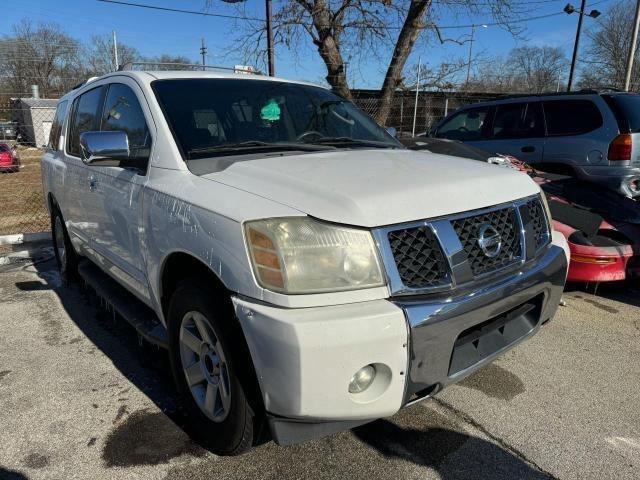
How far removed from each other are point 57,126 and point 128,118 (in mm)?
2369

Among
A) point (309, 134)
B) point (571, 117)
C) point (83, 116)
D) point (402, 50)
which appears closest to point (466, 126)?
point (571, 117)

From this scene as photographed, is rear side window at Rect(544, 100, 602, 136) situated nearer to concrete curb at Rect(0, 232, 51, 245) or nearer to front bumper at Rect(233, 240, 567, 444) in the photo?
front bumper at Rect(233, 240, 567, 444)

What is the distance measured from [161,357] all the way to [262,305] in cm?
191

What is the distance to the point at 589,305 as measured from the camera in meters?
4.46

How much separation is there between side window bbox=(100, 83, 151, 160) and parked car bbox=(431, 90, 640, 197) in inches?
209

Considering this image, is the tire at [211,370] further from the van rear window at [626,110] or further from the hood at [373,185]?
the van rear window at [626,110]

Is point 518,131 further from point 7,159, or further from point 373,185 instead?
point 7,159

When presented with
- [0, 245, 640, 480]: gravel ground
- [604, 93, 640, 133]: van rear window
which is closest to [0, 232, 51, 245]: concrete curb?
[0, 245, 640, 480]: gravel ground

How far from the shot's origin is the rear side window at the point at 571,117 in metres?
→ 6.35

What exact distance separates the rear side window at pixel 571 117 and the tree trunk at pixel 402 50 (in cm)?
578

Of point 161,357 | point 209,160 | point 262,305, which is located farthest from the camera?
point 161,357

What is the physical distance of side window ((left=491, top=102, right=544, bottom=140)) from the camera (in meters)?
7.01

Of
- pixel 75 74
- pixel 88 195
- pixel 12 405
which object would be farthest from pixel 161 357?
pixel 75 74

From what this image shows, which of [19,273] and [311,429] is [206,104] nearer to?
[311,429]
